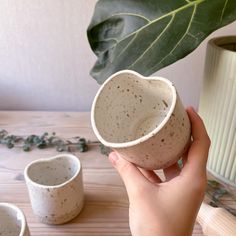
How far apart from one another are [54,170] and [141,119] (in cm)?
17

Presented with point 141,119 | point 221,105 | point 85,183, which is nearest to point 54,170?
point 85,183

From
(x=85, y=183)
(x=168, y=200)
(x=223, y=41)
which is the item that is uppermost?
(x=223, y=41)

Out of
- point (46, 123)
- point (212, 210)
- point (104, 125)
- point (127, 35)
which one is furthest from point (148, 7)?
point (46, 123)

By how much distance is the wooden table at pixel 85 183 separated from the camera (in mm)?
411

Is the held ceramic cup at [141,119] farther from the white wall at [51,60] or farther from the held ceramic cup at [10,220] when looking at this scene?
the white wall at [51,60]

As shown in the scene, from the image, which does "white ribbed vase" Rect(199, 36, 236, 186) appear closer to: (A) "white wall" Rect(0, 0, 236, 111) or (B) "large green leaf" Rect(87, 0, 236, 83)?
(B) "large green leaf" Rect(87, 0, 236, 83)

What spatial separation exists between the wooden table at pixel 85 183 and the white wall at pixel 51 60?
0.21 ft

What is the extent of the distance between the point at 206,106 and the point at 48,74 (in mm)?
396

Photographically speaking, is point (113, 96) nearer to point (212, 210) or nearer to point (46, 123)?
point (212, 210)

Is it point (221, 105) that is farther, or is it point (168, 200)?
point (221, 105)

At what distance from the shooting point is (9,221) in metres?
0.38

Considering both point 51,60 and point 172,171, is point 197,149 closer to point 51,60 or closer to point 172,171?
point 172,171

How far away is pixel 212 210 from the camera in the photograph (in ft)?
1.27

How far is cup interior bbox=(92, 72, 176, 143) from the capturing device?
0.33 meters
